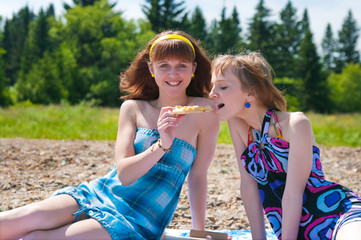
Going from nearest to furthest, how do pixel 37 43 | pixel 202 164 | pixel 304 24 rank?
1. pixel 202 164
2. pixel 37 43
3. pixel 304 24

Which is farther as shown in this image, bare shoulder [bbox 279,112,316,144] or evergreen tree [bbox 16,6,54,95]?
evergreen tree [bbox 16,6,54,95]

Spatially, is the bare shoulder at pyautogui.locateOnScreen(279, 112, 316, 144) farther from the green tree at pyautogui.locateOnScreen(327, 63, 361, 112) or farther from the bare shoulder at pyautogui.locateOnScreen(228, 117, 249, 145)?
the green tree at pyautogui.locateOnScreen(327, 63, 361, 112)

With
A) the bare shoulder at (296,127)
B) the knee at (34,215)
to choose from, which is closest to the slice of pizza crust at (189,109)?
the bare shoulder at (296,127)

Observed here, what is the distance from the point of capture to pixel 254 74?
293cm

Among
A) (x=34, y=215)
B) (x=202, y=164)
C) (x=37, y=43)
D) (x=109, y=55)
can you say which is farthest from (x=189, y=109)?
(x=37, y=43)

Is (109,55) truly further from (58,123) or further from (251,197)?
(251,197)

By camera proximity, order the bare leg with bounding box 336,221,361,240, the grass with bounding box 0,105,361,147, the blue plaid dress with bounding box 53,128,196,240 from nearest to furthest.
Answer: the bare leg with bounding box 336,221,361,240, the blue plaid dress with bounding box 53,128,196,240, the grass with bounding box 0,105,361,147

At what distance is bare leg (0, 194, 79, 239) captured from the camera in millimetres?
2539

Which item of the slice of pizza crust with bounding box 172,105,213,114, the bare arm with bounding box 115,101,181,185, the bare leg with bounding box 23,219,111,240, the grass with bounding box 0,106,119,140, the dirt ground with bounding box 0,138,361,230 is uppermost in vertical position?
the slice of pizza crust with bounding box 172,105,213,114

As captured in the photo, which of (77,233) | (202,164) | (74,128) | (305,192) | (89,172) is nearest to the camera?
(77,233)

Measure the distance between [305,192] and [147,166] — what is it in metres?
1.26

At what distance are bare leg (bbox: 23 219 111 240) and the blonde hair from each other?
1523 millimetres

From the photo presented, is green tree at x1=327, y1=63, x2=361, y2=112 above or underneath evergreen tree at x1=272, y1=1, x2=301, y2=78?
underneath

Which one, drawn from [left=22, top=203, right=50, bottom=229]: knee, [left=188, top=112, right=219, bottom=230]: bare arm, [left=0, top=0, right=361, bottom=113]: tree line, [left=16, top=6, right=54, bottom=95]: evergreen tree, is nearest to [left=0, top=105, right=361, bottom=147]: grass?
[left=188, top=112, right=219, bottom=230]: bare arm
